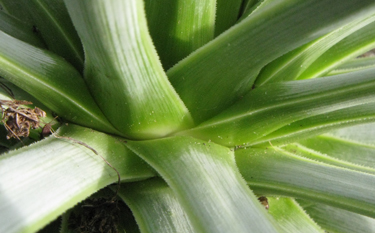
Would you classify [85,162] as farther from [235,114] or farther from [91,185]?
[235,114]

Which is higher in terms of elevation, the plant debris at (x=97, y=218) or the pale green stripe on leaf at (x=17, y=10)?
the pale green stripe on leaf at (x=17, y=10)

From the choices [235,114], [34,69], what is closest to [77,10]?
[34,69]

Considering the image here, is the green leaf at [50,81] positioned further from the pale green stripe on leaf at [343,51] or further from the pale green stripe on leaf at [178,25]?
the pale green stripe on leaf at [343,51]

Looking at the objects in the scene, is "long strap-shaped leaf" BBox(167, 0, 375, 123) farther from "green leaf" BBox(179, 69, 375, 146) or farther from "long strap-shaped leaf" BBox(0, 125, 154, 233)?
"long strap-shaped leaf" BBox(0, 125, 154, 233)

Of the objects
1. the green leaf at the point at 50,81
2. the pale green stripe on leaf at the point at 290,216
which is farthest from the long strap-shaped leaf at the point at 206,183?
the pale green stripe on leaf at the point at 290,216

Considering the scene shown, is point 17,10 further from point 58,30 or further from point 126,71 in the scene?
point 126,71

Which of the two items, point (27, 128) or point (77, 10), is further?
point (27, 128)

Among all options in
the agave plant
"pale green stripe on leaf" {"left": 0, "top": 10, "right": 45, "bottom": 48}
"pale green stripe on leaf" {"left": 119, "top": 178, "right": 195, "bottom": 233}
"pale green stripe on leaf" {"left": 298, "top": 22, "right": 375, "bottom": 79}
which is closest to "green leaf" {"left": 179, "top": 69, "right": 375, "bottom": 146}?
the agave plant
